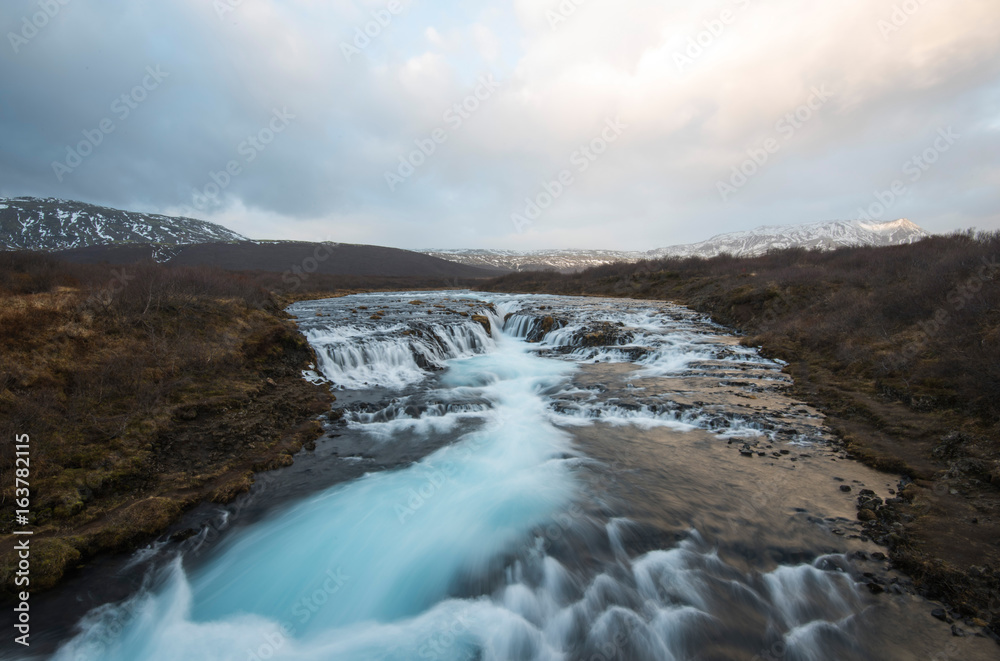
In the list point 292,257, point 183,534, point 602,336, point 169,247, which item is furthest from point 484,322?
point 169,247

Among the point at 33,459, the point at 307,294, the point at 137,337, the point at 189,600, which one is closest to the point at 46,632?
the point at 189,600

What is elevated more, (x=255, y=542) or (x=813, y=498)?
(x=813, y=498)

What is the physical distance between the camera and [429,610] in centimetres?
485

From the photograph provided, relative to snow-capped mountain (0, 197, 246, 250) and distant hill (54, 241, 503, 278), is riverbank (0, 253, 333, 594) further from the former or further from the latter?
snow-capped mountain (0, 197, 246, 250)

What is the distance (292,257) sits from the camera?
83625 millimetres

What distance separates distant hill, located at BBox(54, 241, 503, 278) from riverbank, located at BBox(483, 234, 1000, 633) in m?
68.1

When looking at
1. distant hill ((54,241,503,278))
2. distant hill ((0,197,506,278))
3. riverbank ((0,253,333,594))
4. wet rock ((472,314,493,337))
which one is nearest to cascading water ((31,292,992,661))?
riverbank ((0,253,333,594))

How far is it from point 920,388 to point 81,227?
176 metres

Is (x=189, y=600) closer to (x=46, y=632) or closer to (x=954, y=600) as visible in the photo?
(x=46, y=632)

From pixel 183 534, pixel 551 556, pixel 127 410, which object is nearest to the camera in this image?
pixel 551 556

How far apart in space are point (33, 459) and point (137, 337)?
4173mm

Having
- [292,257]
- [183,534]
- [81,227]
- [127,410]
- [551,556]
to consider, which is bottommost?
[551,556]

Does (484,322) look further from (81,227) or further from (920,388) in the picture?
(81,227)

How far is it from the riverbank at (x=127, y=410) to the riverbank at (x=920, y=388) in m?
9.72
